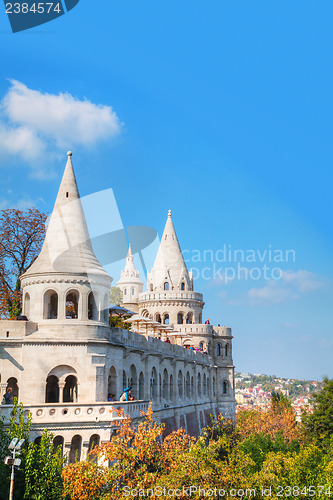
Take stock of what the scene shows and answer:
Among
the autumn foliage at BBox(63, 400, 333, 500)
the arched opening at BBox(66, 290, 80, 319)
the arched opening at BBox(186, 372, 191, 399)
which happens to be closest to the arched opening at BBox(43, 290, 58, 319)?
the arched opening at BBox(66, 290, 80, 319)

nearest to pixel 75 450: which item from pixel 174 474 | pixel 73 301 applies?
→ pixel 174 474

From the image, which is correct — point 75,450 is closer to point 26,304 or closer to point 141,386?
point 26,304

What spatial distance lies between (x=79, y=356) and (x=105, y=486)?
702 centimetres

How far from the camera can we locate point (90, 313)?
3084cm

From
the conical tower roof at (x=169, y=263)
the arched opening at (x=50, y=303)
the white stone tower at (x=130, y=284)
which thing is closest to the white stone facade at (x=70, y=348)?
the arched opening at (x=50, y=303)

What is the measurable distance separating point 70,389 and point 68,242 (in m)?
7.17

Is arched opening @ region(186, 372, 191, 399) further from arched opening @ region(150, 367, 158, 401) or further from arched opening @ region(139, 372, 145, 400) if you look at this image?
arched opening @ region(139, 372, 145, 400)

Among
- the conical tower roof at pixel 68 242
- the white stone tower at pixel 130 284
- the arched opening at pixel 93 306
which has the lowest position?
the arched opening at pixel 93 306

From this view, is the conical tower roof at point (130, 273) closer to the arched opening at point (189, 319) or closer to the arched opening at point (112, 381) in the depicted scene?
the arched opening at point (189, 319)

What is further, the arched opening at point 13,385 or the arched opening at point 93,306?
the arched opening at point 93,306

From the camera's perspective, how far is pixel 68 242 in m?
29.6

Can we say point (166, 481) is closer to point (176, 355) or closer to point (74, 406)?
point (74, 406)

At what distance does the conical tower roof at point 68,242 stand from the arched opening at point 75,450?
25.0 feet

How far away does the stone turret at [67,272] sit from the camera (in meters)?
28.4
